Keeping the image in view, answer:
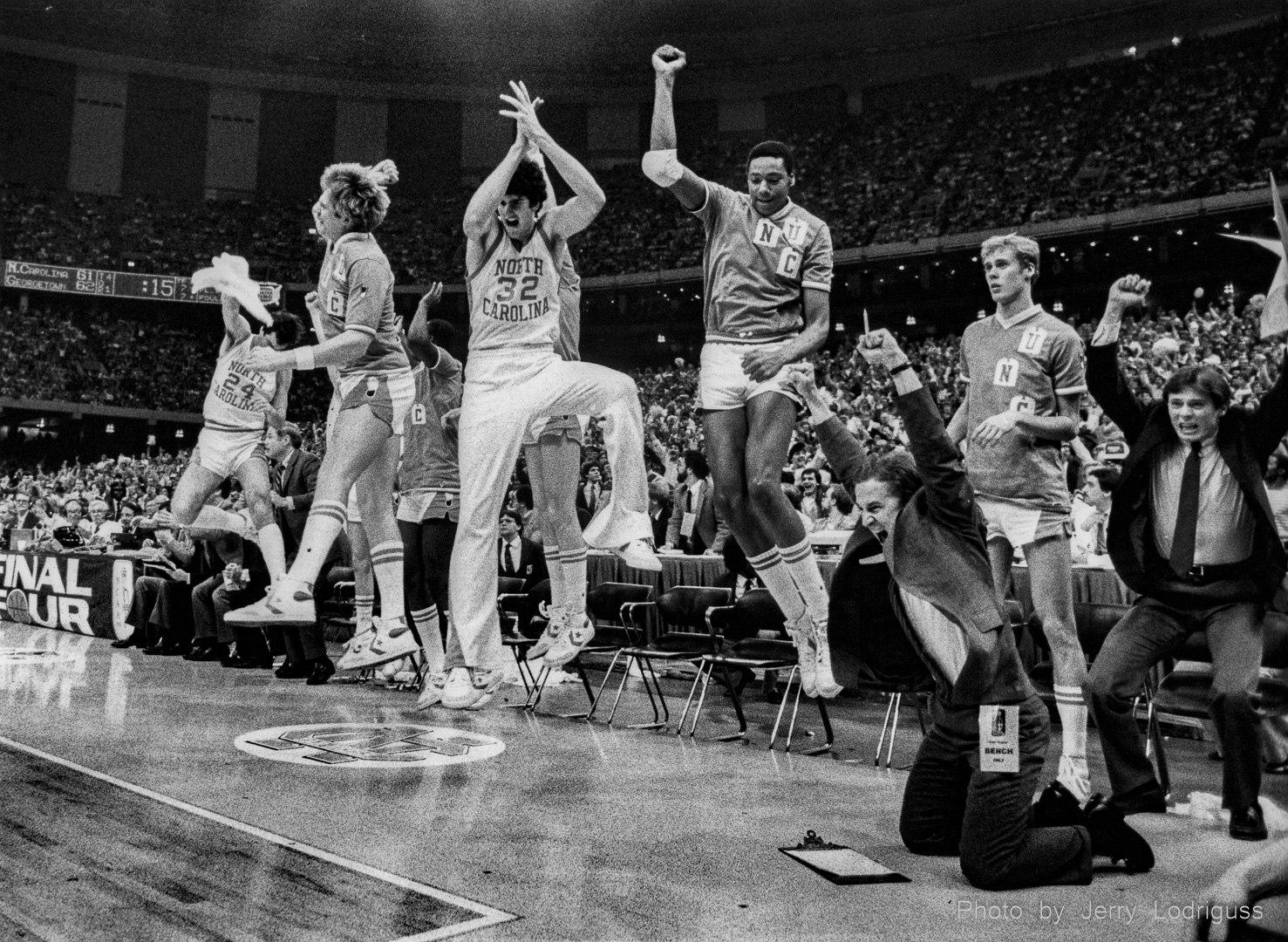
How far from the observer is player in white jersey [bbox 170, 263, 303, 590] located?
→ 21.3ft

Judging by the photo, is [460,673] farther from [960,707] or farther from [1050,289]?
[1050,289]

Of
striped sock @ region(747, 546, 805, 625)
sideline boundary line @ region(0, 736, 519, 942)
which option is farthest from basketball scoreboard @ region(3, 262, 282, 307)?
striped sock @ region(747, 546, 805, 625)

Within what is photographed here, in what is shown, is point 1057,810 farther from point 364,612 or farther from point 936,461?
point 364,612

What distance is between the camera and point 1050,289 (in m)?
29.0

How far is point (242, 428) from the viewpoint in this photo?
270 inches

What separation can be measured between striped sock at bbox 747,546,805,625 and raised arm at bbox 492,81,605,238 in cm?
165

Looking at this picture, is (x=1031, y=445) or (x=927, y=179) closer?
(x=1031, y=445)

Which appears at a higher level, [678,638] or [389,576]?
[389,576]

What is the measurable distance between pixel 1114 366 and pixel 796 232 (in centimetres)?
147

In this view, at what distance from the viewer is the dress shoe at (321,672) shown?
334 inches

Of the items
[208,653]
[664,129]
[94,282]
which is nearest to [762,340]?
[664,129]

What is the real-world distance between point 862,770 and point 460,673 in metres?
2.01

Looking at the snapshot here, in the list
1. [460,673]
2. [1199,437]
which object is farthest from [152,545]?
[1199,437]

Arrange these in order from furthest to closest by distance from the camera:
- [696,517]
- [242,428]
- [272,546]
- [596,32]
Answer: [596,32]
[696,517]
[242,428]
[272,546]
